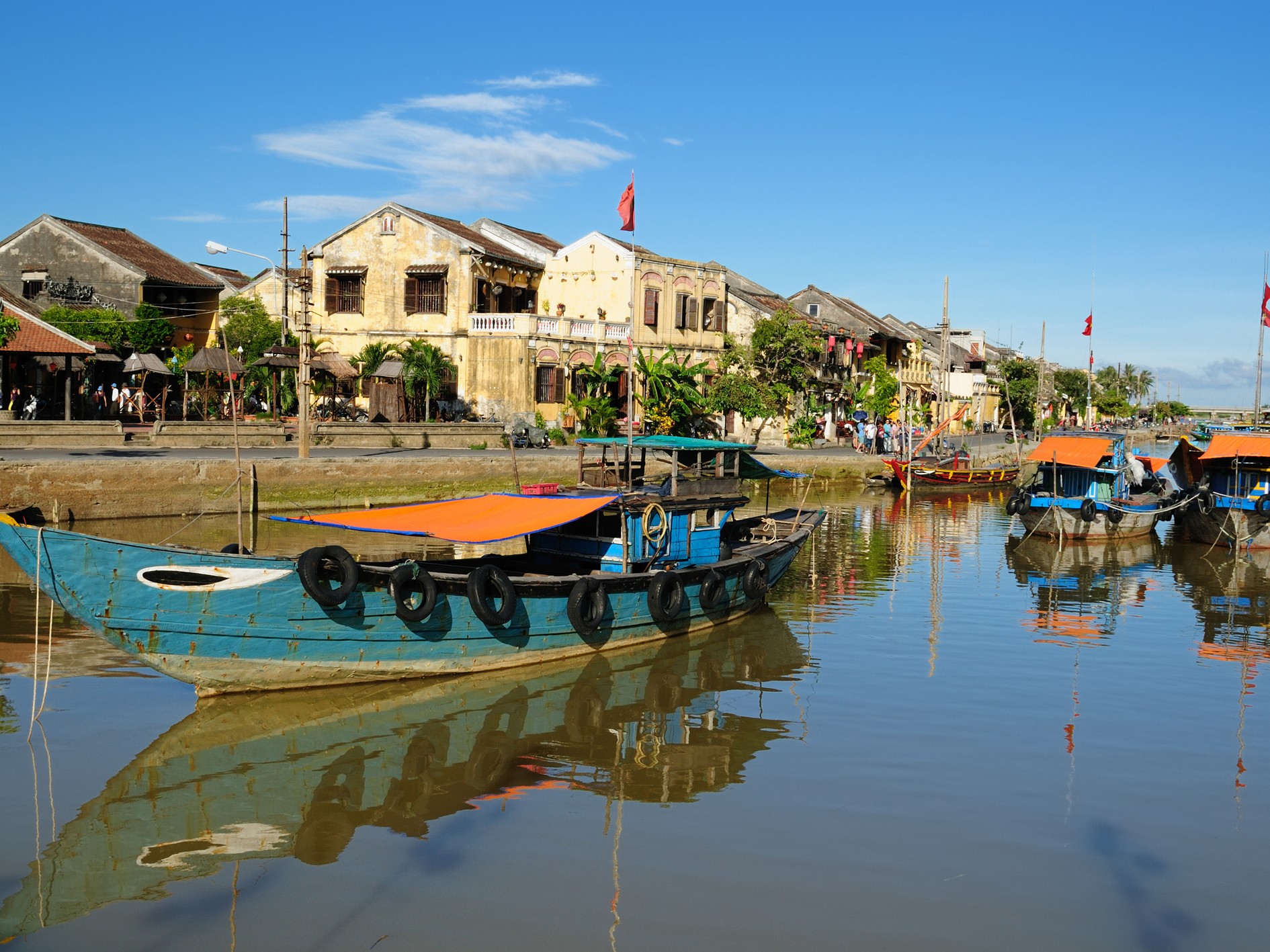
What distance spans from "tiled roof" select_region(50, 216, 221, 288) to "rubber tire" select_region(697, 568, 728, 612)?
32.0m

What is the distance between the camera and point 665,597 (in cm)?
1396

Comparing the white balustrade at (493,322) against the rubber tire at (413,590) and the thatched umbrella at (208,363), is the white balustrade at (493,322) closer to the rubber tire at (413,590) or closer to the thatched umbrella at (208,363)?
the thatched umbrella at (208,363)

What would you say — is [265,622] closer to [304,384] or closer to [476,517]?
[476,517]

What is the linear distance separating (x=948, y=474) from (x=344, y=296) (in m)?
23.2

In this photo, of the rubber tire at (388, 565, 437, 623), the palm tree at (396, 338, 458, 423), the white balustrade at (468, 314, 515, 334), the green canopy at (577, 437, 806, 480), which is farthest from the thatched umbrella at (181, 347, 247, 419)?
the rubber tire at (388, 565, 437, 623)

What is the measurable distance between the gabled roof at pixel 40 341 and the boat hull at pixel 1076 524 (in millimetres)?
→ 25496

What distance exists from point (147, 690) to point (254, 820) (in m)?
3.77

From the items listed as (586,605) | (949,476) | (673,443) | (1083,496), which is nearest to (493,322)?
(949,476)

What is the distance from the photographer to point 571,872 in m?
7.89

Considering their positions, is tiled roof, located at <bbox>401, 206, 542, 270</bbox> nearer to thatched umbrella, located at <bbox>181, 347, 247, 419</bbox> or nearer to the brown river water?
thatched umbrella, located at <bbox>181, 347, 247, 419</bbox>

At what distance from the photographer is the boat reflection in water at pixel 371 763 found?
320 inches

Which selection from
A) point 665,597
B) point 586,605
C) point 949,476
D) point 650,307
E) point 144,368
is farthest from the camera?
point 650,307

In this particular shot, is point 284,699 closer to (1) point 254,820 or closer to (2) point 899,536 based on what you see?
(1) point 254,820

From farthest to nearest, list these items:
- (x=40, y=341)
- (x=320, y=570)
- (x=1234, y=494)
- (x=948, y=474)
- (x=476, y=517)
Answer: (x=948, y=474), (x=40, y=341), (x=1234, y=494), (x=476, y=517), (x=320, y=570)
